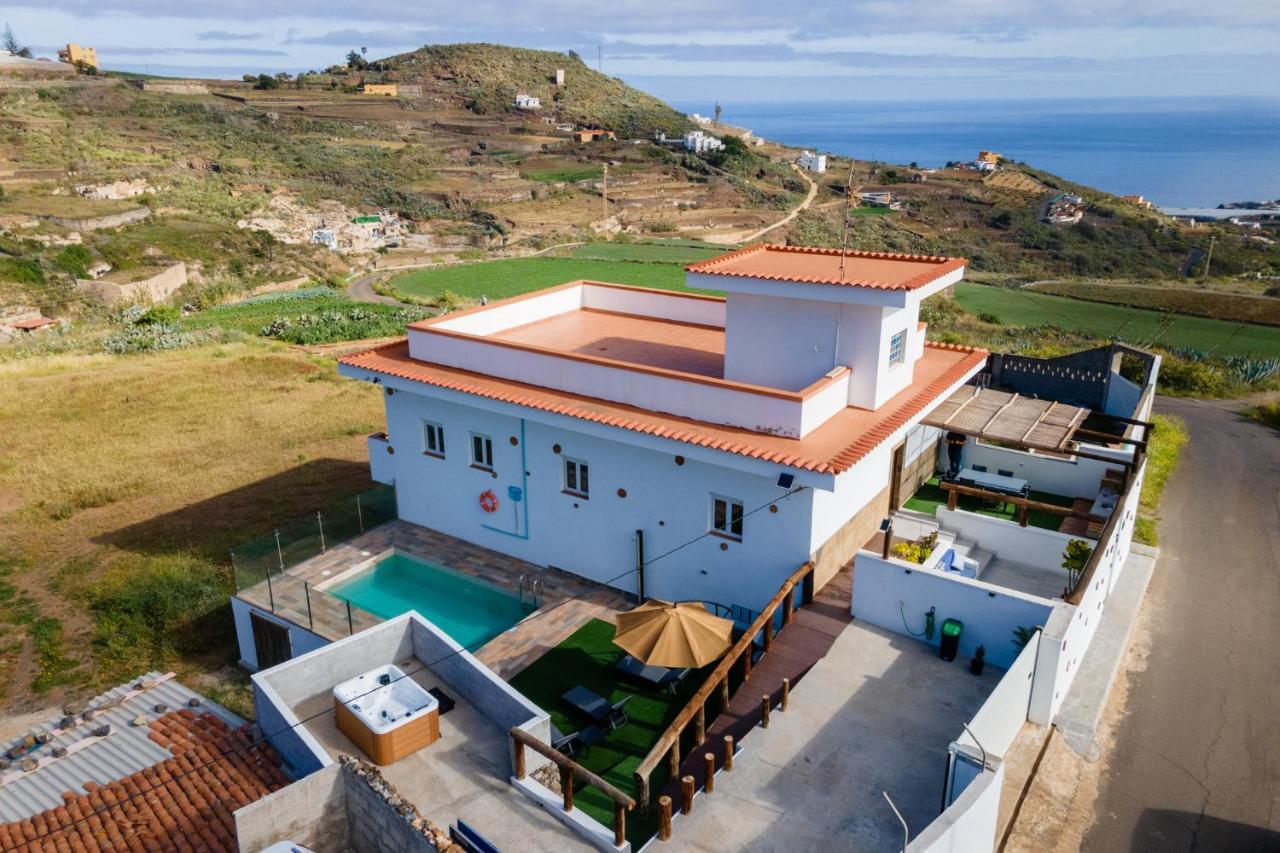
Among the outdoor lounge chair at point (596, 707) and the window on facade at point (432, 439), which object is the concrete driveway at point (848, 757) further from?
the window on facade at point (432, 439)

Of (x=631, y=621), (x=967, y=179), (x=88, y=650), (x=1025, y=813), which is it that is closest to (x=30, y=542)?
(x=88, y=650)

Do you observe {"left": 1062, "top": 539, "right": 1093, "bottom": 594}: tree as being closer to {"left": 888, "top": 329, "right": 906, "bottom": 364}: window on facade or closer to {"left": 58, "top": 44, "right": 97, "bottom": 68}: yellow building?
{"left": 888, "top": 329, "right": 906, "bottom": 364}: window on facade

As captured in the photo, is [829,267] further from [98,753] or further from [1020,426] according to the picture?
[98,753]

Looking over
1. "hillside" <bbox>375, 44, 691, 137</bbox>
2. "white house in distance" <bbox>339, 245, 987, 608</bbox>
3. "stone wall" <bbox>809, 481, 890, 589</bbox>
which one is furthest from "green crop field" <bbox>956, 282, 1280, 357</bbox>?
"hillside" <bbox>375, 44, 691, 137</bbox>

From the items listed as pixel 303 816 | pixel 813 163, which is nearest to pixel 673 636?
pixel 303 816

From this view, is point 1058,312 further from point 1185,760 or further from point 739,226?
point 739,226

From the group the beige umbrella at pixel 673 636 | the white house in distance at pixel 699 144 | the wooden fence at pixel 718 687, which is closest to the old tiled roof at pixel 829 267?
the wooden fence at pixel 718 687
